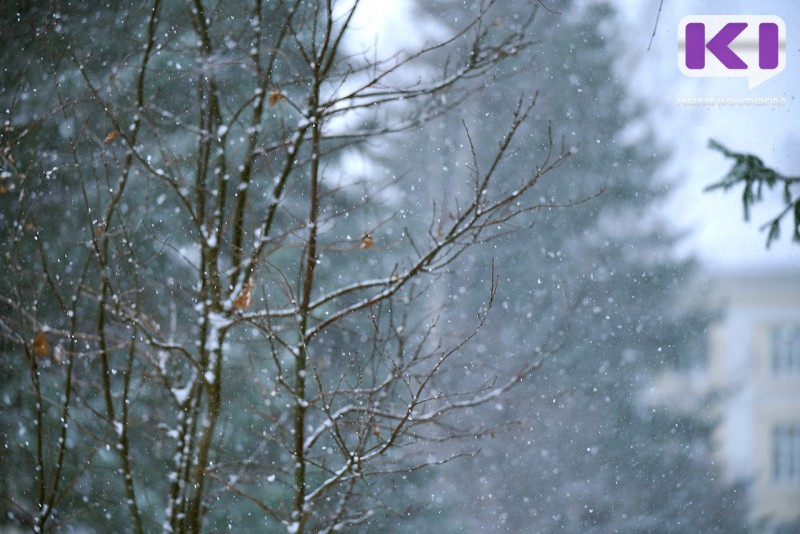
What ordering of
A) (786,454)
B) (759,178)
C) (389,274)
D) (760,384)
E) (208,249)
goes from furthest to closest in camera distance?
(760,384)
(786,454)
(389,274)
(759,178)
(208,249)

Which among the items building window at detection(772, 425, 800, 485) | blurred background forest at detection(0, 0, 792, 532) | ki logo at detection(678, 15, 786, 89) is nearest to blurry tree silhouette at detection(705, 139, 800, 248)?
blurred background forest at detection(0, 0, 792, 532)

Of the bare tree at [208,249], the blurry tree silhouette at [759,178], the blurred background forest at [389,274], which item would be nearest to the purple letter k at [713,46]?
the blurred background forest at [389,274]

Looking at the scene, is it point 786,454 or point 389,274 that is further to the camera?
point 786,454

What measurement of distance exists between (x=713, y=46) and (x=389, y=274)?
2202 millimetres

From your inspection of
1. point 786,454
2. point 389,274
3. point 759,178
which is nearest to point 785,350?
point 786,454

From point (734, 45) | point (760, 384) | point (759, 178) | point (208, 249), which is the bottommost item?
point (208, 249)

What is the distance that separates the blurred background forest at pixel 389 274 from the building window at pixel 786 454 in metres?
0.28

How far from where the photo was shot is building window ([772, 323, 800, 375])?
4.52 metres

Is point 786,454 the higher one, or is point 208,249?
point 786,454

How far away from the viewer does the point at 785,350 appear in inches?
181

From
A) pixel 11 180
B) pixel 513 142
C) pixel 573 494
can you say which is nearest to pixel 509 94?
pixel 513 142

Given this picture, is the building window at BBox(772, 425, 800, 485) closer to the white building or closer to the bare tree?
the white building

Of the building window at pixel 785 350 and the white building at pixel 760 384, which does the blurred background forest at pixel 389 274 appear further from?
the building window at pixel 785 350

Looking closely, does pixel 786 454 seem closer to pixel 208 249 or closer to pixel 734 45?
pixel 734 45
